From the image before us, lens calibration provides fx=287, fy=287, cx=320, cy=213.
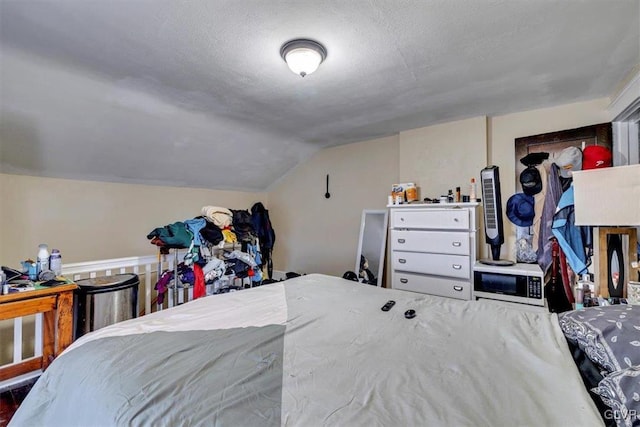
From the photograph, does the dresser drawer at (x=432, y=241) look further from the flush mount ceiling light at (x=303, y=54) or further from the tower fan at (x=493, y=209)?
the flush mount ceiling light at (x=303, y=54)

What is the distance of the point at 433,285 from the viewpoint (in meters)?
2.95

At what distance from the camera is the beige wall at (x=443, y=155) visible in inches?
123

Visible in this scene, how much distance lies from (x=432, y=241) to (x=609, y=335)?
2040mm

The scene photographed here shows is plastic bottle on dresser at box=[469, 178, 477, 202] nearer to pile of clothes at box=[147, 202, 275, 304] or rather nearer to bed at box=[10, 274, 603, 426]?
bed at box=[10, 274, 603, 426]

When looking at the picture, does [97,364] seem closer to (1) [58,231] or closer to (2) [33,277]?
(2) [33,277]

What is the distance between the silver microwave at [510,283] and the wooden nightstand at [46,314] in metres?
3.32

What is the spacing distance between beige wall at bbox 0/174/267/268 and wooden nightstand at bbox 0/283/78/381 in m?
1.16

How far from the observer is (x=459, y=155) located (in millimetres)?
3225

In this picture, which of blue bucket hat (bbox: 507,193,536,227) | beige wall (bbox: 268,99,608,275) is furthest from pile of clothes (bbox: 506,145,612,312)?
beige wall (bbox: 268,99,608,275)

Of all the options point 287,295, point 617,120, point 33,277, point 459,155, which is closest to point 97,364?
→ point 287,295

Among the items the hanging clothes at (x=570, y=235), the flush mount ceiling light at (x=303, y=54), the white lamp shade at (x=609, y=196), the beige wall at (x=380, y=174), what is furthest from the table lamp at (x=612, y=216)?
the flush mount ceiling light at (x=303, y=54)

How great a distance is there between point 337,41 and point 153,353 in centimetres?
190

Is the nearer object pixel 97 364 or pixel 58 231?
pixel 97 364

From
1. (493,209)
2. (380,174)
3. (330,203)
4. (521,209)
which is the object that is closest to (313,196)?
(330,203)
